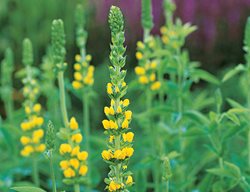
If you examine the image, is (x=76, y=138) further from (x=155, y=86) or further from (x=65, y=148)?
(x=155, y=86)

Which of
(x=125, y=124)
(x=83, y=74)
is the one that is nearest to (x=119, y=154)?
(x=125, y=124)

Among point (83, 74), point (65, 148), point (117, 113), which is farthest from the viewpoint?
point (83, 74)

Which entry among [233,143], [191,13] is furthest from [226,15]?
[233,143]

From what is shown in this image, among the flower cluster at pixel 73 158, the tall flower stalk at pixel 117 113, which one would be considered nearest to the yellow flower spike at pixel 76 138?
the flower cluster at pixel 73 158

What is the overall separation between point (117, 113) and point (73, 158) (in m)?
0.49

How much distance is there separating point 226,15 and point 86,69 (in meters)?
2.01

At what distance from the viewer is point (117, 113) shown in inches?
61.7

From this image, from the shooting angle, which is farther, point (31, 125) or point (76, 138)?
point (31, 125)

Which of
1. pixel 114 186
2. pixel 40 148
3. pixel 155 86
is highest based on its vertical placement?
pixel 155 86

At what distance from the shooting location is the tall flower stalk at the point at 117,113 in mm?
1527

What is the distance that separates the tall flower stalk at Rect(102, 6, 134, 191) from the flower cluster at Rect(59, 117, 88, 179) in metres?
0.40

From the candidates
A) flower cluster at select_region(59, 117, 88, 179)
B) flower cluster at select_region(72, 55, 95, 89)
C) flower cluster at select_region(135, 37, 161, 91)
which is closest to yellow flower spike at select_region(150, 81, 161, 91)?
flower cluster at select_region(135, 37, 161, 91)

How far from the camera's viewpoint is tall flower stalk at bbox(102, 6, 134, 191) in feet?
5.01

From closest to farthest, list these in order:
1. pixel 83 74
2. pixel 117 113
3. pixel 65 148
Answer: pixel 117 113 → pixel 65 148 → pixel 83 74
